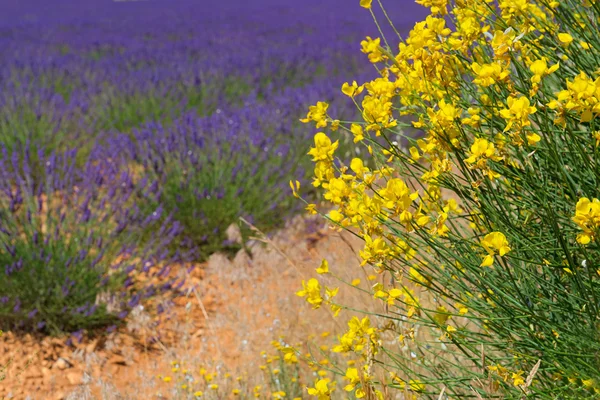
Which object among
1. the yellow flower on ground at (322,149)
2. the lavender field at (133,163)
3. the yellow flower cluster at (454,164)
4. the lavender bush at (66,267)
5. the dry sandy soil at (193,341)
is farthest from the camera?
the lavender field at (133,163)

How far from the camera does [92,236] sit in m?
3.23

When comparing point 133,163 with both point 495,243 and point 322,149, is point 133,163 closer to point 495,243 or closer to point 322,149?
point 322,149

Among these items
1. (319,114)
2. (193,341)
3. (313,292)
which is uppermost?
(319,114)

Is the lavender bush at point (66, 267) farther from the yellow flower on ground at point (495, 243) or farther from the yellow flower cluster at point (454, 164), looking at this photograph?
the yellow flower on ground at point (495, 243)

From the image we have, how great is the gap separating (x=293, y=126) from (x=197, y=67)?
2185mm

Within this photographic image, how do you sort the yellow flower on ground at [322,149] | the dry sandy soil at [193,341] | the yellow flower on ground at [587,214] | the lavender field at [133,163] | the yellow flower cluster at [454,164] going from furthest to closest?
the lavender field at [133,163]
the dry sandy soil at [193,341]
the yellow flower on ground at [322,149]
the yellow flower cluster at [454,164]
the yellow flower on ground at [587,214]

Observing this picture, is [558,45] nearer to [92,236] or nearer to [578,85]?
[578,85]

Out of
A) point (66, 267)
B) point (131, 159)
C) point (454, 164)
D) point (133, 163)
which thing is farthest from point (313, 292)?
point (133, 163)

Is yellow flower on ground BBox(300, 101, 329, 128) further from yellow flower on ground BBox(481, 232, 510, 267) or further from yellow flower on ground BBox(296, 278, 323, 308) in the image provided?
yellow flower on ground BBox(481, 232, 510, 267)

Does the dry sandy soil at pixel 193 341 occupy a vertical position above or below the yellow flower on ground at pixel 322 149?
below

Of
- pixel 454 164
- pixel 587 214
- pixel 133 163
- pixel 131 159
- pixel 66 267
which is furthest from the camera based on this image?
pixel 133 163

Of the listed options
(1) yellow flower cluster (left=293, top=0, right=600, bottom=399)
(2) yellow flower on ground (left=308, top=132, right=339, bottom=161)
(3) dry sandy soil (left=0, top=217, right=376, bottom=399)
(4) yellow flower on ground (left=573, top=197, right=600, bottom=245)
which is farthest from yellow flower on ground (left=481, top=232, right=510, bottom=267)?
(3) dry sandy soil (left=0, top=217, right=376, bottom=399)

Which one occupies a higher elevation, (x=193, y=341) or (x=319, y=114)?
(x=319, y=114)

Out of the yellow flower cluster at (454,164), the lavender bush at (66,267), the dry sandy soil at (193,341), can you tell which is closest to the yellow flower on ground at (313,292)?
the yellow flower cluster at (454,164)
